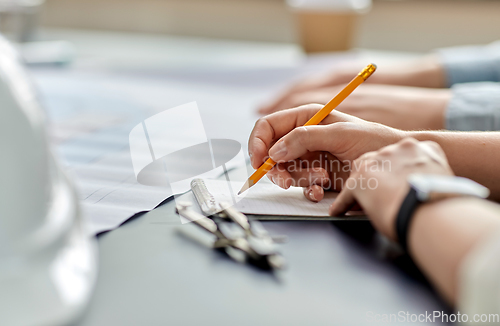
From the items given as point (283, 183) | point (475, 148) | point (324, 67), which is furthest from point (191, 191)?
point (324, 67)

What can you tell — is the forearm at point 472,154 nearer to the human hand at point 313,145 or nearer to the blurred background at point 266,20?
the human hand at point 313,145

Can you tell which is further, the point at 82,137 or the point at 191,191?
the point at 82,137

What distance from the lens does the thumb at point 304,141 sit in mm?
356

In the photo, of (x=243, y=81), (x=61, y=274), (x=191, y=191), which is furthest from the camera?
(x=243, y=81)

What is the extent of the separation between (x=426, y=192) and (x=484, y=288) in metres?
0.07

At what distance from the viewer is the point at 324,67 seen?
108 cm

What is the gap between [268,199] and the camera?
364 mm

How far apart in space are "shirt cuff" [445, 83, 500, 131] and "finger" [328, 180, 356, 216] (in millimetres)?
249

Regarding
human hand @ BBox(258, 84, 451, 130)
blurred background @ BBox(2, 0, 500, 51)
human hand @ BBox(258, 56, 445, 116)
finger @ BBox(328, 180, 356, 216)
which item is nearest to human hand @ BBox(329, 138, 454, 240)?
finger @ BBox(328, 180, 356, 216)

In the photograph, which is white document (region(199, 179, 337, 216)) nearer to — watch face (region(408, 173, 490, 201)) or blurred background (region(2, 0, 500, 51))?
watch face (region(408, 173, 490, 201))

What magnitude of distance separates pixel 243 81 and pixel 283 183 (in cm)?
64

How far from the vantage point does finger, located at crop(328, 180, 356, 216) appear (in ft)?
1.05

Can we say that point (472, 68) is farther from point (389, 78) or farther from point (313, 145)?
point (313, 145)

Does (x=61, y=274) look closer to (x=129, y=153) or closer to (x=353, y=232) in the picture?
(x=353, y=232)
